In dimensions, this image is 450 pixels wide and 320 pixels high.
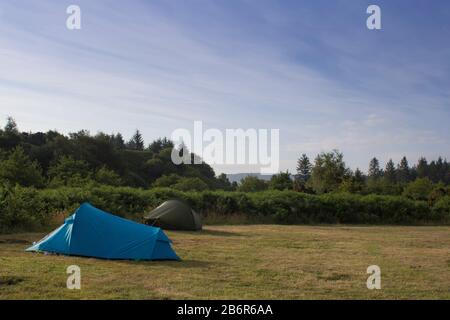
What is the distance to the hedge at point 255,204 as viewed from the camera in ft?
57.7

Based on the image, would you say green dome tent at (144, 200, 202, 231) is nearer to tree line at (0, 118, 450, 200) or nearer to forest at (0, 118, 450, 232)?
forest at (0, 118, 450, 232)

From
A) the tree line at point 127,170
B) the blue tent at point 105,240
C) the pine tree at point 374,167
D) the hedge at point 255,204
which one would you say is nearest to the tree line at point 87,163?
the tree line at point 127,170

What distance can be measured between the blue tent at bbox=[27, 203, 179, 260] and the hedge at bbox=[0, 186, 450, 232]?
5.76 meters

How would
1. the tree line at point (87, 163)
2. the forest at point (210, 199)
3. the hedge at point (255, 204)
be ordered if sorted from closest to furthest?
the forest at point (210, 199)
the hedge at point (255, 204)
the tree line at point (87, 163)

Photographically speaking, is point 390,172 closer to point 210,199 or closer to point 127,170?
point 127,170

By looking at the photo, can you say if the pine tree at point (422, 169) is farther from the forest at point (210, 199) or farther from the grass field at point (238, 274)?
the grass field at point (238, 274)

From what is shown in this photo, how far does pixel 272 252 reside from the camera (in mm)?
11125

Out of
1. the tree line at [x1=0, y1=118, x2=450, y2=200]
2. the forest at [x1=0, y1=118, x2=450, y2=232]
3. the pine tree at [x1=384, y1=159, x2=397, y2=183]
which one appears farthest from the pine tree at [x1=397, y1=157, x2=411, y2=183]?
the forest at [x1=0, y1=118, x2=450, y2=232]

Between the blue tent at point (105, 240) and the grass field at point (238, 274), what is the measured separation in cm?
33

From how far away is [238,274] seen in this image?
801 cm

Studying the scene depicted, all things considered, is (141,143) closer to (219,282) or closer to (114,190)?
(114,190)

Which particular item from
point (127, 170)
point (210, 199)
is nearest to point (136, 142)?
point (127, 170)
